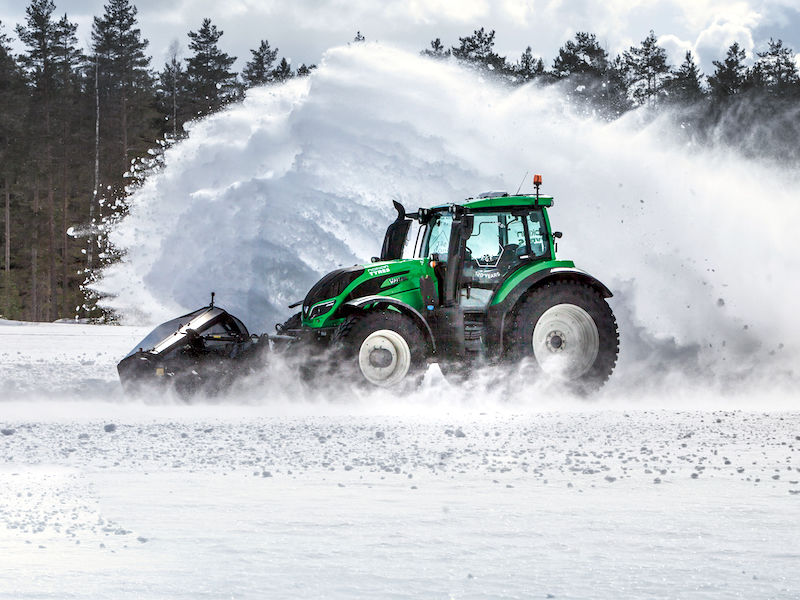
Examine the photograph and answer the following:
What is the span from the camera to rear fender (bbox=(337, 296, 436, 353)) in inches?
371

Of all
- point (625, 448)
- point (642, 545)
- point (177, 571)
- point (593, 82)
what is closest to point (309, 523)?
point (177, 571)

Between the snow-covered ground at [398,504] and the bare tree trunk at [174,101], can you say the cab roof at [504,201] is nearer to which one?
the snow-covered ground at [398,504]

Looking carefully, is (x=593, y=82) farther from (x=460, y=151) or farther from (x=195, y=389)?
(x=195, y=389)

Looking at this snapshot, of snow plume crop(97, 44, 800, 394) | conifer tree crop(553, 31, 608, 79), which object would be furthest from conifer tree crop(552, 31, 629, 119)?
snow plume crop(97, 44, 800, 394)

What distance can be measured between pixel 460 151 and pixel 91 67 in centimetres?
4368

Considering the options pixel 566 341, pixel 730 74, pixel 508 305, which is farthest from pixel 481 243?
pixel 730 74

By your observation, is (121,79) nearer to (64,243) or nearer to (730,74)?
(64,243)

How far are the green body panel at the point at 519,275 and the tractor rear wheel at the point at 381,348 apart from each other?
2.73 feet

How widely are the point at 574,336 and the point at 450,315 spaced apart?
51.1 inches

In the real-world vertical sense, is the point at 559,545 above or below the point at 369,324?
below

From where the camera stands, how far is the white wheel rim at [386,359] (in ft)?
31.0

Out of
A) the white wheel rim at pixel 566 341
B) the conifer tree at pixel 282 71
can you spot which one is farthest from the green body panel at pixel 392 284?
the conifer tree at pixel 282 71


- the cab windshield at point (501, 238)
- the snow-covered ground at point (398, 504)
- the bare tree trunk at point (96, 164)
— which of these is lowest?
the snow-covered ground at point (398, 504)

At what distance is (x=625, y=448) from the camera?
23.5ft
